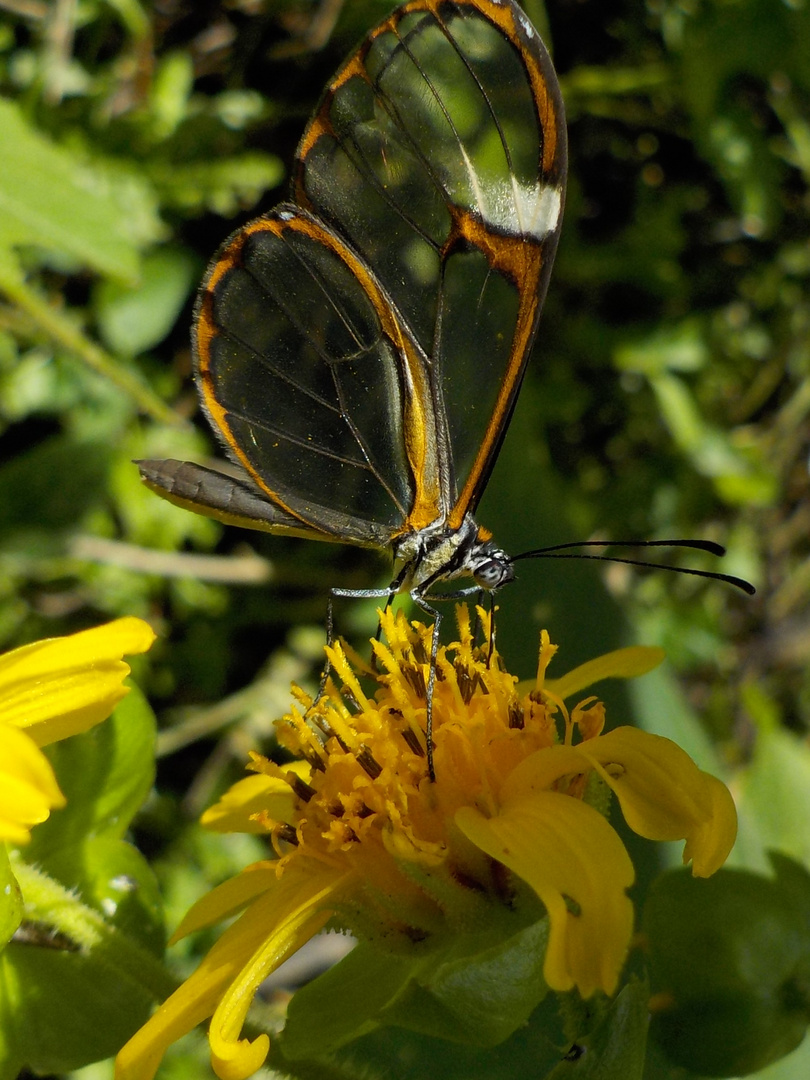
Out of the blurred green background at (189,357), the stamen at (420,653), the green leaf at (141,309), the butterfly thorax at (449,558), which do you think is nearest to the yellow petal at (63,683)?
the stamen at (420,653)

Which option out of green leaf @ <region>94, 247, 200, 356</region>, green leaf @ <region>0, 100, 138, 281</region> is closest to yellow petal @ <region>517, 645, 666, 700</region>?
green leaf @ <region>0, 100, 138, 281</region>

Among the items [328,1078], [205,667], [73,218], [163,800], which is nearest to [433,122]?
[73,218]

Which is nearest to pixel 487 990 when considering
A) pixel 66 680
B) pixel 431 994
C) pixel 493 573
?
pixel 431 994

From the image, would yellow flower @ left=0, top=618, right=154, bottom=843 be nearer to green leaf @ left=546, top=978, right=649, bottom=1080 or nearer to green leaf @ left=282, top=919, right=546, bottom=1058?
green leaf @ left=282, top=919, right=546, bottom=1058

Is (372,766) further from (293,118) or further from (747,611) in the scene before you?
(747,611)

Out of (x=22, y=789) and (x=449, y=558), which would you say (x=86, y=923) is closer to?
(x=22, y=789)
